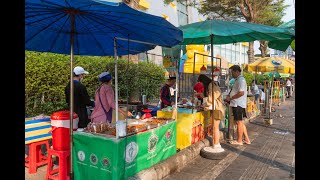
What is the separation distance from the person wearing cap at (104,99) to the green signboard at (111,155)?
0.73m

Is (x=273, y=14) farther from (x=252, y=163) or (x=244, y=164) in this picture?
(x=244, y=164)

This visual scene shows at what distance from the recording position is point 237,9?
21766 millimetres

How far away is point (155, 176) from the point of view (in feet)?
14.7

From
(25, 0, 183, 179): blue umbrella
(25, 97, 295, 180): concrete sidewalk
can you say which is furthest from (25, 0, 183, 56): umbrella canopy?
(25, 97, 295, 180): concrete sidewalk

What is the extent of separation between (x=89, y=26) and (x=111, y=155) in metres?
2.05

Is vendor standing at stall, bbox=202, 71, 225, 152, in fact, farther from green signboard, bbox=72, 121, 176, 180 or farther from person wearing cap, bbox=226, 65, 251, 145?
green signboard, bbox=72, 121, 176, 180

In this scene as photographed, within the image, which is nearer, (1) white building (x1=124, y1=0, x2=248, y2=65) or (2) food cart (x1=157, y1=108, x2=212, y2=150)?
(2) food cart (x1=157, y1=108, x2=212, y2=150)

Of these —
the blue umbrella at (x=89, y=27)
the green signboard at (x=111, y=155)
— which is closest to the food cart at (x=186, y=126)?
the green signboard at (x=111, y=155)

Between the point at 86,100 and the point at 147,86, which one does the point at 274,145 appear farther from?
the point at 147,86

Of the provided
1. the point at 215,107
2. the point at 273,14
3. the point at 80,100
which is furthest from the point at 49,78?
the point at 273,14

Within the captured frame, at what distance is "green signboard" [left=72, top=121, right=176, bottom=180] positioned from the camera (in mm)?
3883

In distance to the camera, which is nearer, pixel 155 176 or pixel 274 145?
pixel 155 176
